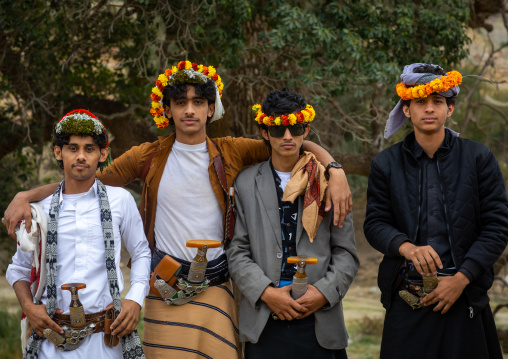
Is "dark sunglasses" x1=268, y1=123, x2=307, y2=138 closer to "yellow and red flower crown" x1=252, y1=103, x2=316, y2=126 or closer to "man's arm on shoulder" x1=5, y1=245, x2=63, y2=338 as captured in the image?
"yellow and red flower crown" x1=252, y1=103, x2=316, y2=126

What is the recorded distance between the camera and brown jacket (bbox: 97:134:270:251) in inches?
143

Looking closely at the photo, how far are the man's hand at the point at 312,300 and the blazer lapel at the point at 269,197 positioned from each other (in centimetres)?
29

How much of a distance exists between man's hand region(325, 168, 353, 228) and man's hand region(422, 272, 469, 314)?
57cm

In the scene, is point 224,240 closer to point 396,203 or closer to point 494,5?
point 396,203

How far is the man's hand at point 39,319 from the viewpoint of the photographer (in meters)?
2.98

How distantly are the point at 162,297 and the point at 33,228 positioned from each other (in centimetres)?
83

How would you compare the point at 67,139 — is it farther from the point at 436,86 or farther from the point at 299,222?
the point at 436,86

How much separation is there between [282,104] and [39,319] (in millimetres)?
1630

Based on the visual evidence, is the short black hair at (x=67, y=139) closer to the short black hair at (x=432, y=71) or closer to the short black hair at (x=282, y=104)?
the short black hair at (x=282, y=104)

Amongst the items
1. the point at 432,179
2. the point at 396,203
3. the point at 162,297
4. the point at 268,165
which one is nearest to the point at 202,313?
the point at 162,297

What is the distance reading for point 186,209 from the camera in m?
3.62

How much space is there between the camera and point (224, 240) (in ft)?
11.8

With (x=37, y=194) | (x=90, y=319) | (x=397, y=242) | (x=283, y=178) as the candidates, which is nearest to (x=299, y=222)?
(x=283, y=178)

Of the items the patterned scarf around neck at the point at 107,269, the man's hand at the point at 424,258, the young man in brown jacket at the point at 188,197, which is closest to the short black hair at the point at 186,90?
the young man in brown jacket at the point at 188,197
